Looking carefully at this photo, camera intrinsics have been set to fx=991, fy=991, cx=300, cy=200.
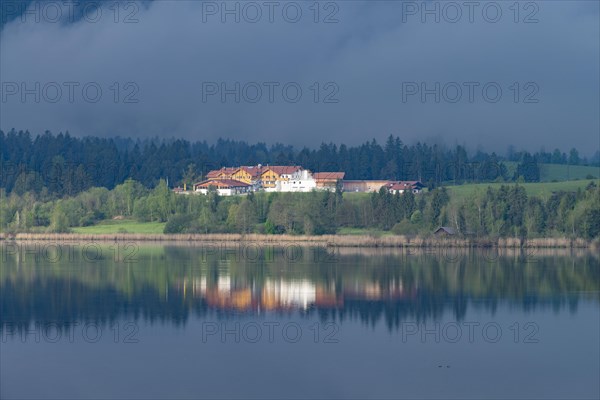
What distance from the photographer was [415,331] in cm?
3544

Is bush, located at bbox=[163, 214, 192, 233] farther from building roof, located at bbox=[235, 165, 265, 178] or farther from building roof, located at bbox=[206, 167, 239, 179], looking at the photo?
building roof, located at bbox=[206, 167, 239, 179]

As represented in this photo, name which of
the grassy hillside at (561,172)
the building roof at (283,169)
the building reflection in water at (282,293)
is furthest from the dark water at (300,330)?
the grassy hillside at (561,172)

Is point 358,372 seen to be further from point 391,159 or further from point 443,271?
point 391,159

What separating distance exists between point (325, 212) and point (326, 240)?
20.9 ft

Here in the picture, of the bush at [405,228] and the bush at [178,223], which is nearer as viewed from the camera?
the bush at [405,228]

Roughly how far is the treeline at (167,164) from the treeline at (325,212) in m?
19.2

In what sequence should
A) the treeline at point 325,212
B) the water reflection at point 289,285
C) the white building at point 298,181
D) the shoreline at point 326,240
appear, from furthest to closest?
the white building at point 298,181, the treeline at point 325,212, the shoreline at point 326,240, the water reflection at point 289,285

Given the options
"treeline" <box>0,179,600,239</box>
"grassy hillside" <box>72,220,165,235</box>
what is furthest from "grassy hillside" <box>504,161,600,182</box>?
"grassy hillside" <box>72,220,165,235</box>

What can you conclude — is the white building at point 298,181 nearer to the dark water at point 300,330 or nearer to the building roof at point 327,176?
the building roof at point 327,176

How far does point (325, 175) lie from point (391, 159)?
29814 mm

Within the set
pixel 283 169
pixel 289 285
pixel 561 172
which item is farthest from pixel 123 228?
pixel 561 172

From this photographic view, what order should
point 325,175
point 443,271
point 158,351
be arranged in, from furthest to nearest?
point 325,175 → point 443,271 → point 158,351

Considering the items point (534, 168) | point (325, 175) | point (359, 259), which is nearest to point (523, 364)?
point (359, 259)

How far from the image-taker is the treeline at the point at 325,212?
258 ft
